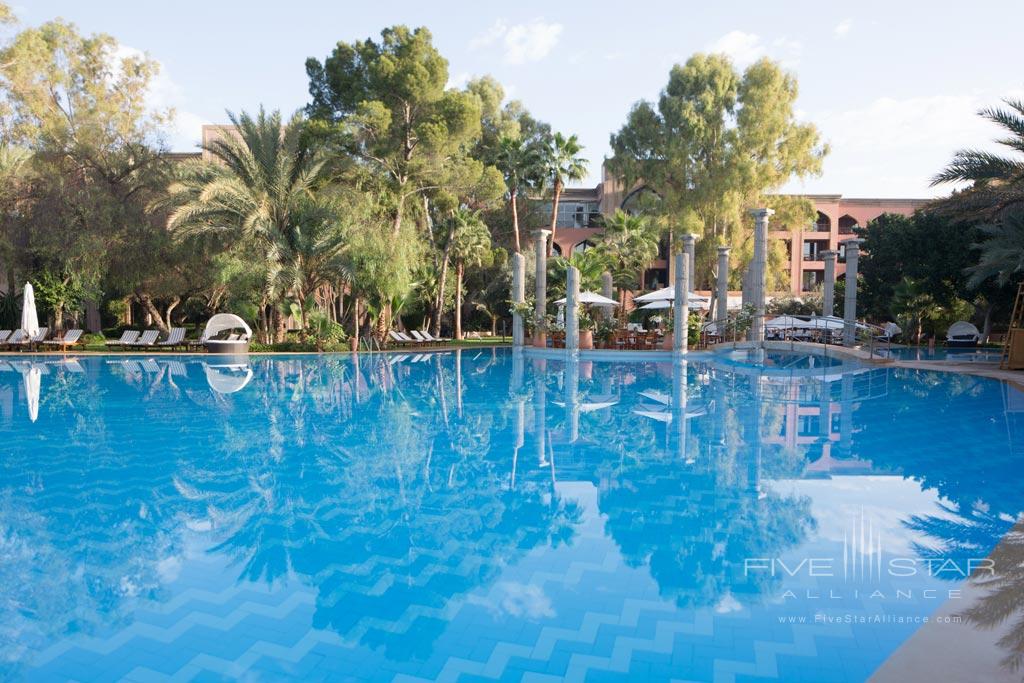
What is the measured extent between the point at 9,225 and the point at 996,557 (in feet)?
99.2

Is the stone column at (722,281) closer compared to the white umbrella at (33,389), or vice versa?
the white umbrella at (33,389)

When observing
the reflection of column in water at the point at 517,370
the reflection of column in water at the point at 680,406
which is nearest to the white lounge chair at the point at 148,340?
the reflection of column in water at the point at 517,370

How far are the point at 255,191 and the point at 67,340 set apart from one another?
908cm

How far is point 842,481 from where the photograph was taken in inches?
291

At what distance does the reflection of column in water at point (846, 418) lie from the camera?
927cm

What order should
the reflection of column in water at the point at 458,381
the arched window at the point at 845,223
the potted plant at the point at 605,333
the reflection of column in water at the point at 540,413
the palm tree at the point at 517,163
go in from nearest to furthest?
the reflection of column in water at the point at 540,413 < the reflection of column in water at the point at 458,381 < the potted plant at the point at 605,333 < the palm tree at the point at 517,163 < the arched window at the point at 845,223

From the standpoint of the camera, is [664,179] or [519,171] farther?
[664,179]

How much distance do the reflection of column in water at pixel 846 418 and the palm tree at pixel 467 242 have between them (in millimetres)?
18101

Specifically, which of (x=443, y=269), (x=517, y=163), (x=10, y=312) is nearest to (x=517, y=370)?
(x=443, y=269)

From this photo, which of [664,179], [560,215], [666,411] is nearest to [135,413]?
[666,411]

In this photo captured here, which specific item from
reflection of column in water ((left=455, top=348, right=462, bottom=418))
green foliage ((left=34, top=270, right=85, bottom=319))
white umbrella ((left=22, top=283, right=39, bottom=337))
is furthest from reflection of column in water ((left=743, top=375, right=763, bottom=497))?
green foliage ((left=34, top=270, right=85, bottom=319))

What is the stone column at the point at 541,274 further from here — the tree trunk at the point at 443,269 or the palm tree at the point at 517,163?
the palm tree at the point at 517,163

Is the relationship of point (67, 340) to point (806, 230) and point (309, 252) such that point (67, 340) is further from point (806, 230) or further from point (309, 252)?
point (806, 230)

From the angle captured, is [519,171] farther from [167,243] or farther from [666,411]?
[666,411]
